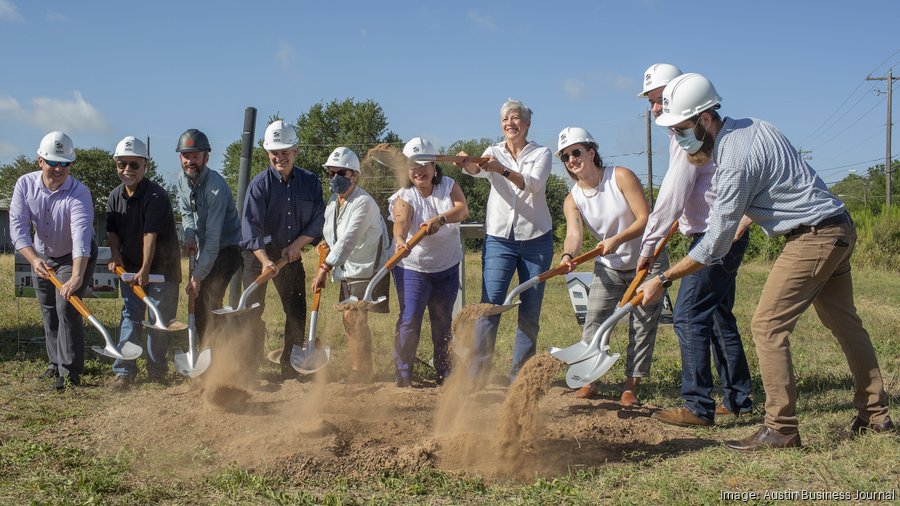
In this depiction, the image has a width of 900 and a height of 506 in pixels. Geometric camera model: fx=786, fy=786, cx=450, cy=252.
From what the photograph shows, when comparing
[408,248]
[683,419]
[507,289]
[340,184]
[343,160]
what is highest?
[343,160]

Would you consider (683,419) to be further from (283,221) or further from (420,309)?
(283,221)

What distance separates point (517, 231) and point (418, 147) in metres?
1.05

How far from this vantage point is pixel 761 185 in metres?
4.22

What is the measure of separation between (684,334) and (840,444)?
1194 millimetres

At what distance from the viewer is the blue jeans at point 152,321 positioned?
6.73 metres

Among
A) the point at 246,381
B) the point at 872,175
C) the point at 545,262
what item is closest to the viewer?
the point at 545,262

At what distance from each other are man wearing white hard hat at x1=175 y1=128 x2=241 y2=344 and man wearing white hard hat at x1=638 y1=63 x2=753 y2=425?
3505 millimetres

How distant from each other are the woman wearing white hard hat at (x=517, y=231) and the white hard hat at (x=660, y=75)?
0.99m

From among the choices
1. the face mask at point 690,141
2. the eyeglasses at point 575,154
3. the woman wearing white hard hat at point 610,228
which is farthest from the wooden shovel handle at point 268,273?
the face mask at point 690,141

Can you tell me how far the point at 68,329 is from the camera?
6547 mm

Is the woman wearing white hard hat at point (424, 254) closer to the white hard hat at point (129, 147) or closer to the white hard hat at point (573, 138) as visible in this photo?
the white hard hat at point (573, 138)

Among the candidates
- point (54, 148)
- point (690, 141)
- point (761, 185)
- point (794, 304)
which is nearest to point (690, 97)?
point (690, 141)

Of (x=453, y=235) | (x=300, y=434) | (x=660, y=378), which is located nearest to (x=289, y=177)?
(x=453, y=235)

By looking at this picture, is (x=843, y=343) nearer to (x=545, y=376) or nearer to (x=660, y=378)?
(x=545, y=376)
